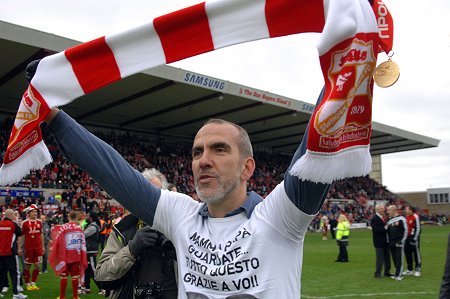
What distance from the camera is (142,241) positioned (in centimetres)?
277

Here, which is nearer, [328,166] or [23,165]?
[328,166]

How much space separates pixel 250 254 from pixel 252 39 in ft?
2.80

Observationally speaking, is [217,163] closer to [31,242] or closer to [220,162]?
[220,162]

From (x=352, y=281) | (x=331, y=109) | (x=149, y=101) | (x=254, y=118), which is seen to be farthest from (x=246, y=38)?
(x=254, y=118)

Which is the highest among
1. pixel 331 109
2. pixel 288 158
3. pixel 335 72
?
pixel 288 158

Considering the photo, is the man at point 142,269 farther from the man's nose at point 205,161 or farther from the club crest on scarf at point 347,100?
the club crest on scarf at point 347,100

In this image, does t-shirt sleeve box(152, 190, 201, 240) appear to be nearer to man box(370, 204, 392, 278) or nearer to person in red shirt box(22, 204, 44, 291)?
person in red shirt box(22, 204, 44, 291)

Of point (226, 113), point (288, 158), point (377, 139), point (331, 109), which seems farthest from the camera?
point (288, 158)

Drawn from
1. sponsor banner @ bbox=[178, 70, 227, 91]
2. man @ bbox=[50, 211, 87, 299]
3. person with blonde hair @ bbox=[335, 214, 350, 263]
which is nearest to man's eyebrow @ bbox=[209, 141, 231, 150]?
man @ bbox=[50, 211, 87, 299]

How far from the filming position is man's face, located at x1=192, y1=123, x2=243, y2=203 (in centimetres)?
191

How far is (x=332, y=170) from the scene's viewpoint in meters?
1.49

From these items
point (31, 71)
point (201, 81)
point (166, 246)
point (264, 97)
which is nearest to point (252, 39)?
point (31, 71)

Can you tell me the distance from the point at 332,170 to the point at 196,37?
0.86 m

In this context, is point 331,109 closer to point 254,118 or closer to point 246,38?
point 246,38
